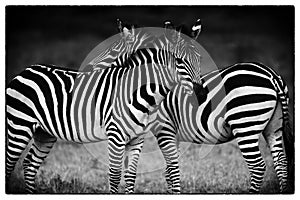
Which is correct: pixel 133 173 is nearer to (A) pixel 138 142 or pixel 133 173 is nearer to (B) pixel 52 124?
(A) pixel 138 142

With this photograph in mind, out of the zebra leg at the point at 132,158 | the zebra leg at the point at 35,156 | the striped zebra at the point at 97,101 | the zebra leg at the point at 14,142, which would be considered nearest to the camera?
the striped zebra at the point at 97,101

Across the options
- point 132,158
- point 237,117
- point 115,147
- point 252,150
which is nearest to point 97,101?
point 115,147

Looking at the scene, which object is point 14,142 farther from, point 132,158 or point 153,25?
point 153,25

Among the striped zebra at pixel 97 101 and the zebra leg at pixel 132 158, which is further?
the zebra leg at pixel 132 158

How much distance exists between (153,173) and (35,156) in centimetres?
149

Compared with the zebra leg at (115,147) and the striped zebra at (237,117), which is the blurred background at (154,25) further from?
the zebra leg at (115,147)

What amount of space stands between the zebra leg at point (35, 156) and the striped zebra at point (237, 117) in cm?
98

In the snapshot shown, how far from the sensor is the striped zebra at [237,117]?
4855 mm

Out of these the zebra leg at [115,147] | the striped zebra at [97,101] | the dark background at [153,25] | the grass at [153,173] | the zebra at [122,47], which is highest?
the dark background at [153,25]

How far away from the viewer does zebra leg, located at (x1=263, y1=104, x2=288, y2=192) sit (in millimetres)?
4992

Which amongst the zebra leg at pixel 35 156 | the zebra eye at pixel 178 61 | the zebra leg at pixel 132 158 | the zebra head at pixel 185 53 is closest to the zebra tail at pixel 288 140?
the zebra head at pixel 185 53

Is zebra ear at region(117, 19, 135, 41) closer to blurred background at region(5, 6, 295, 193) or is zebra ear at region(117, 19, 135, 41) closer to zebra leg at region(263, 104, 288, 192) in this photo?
blurred background at region(5, 6, 295, 193)

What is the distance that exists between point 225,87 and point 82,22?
74.3 inches

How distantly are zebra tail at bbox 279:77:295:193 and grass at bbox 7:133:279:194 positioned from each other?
0.16 m
